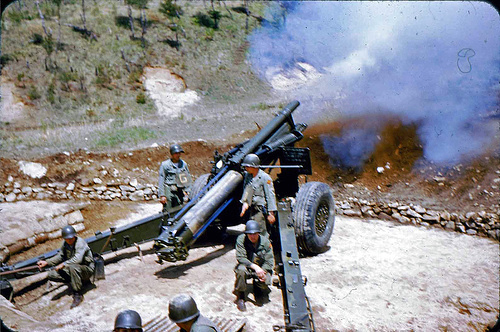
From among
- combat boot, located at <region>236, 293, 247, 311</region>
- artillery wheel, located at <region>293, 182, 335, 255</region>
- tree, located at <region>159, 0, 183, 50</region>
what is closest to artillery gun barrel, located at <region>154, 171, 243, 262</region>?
combat boot, located at <region>236, 293, 247, 311</region>

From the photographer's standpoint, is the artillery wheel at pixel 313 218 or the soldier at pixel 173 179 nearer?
the artillery wheel at pixel 313 218

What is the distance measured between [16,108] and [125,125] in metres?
4.45

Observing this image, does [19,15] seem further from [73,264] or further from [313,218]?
[313,218]

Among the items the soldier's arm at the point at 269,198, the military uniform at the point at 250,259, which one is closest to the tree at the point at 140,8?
the soldier's arm at the point at 269,198

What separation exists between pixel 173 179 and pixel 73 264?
2.23 m

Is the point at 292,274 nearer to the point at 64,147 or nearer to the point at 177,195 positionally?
A: the point at 177,195

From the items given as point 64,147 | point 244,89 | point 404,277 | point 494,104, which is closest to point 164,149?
point 64,147

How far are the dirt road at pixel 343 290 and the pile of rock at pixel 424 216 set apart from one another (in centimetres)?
37

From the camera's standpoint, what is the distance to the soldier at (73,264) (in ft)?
14.4

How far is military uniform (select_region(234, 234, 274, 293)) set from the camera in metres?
4.35

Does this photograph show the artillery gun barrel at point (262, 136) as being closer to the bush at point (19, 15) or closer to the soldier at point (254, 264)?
the soldier at point (254, 264)

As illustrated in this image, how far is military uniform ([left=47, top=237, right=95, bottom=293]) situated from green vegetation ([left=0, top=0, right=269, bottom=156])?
8109mm

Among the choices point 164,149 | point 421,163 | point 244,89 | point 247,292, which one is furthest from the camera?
point 244,89

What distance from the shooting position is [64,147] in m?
11.9
